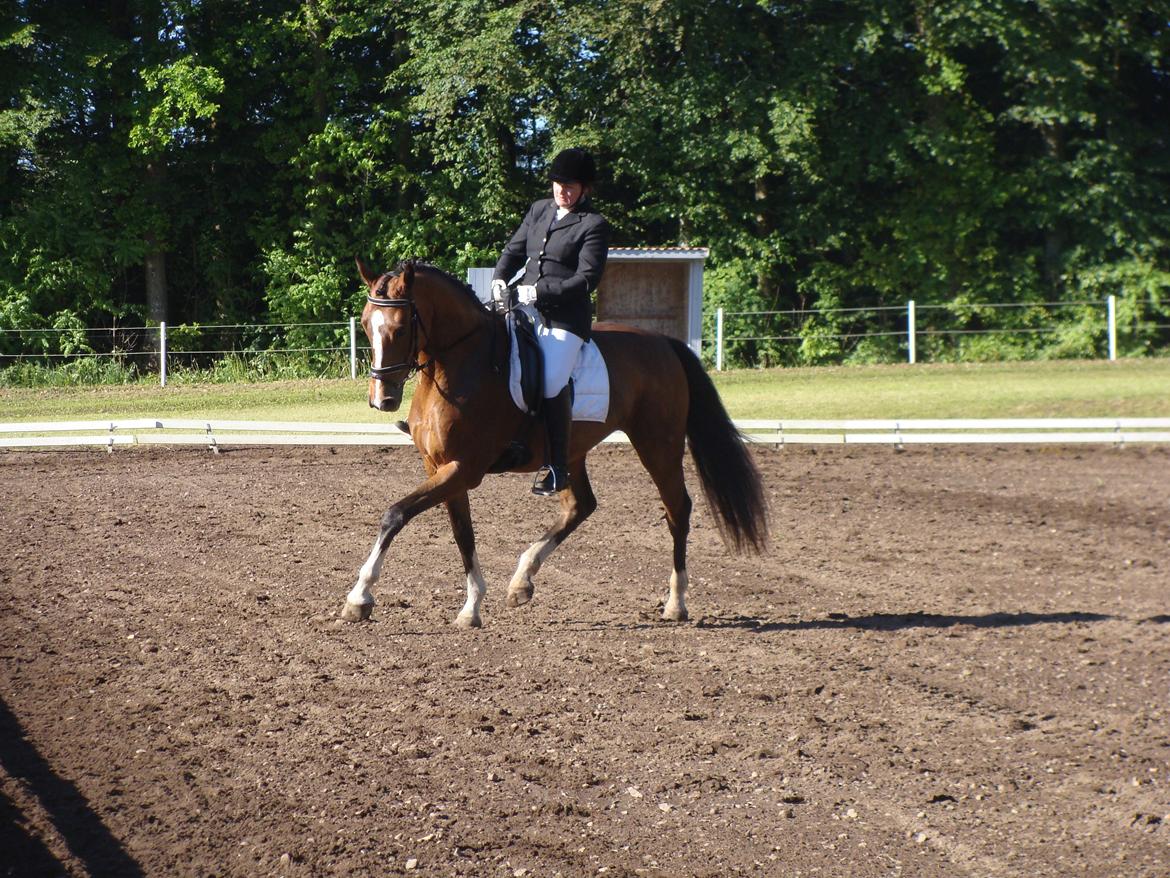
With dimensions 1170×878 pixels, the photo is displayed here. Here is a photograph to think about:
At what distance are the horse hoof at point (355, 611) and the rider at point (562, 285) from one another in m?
1.23

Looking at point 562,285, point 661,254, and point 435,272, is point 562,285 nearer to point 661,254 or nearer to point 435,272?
point 435,272

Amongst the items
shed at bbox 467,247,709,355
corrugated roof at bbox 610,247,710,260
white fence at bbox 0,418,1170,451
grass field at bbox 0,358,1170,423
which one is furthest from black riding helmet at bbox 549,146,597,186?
shed at bbox 467,247,709,355

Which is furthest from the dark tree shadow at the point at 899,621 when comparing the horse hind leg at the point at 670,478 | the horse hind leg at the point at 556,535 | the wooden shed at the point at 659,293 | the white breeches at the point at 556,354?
the wooden shed at the point at 659,293

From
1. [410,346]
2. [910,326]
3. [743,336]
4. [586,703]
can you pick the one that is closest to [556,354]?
[410,346]

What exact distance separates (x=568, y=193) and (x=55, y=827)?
4498mm

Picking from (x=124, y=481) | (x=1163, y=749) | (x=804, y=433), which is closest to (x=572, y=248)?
(x=1163, y=749)

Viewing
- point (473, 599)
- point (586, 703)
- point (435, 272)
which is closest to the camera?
point (586, 703)

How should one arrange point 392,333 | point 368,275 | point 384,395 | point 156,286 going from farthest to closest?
point 156,286
point 368,275
point 392,333
point 384,395

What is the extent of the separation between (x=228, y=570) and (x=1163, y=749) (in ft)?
19.8

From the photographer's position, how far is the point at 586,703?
19.2 ft

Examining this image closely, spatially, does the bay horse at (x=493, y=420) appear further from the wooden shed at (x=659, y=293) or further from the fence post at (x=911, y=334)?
the fence post at (x=911, y=334)

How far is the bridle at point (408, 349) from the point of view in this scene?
651cm

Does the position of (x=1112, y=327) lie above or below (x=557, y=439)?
above

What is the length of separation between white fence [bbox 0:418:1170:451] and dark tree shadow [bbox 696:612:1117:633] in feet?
25.5
